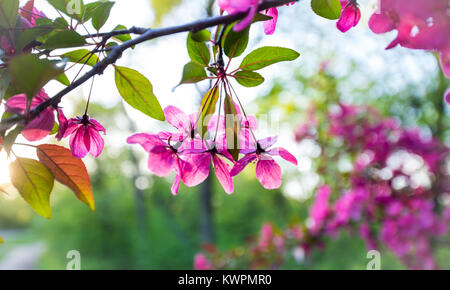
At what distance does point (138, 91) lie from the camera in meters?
0.27

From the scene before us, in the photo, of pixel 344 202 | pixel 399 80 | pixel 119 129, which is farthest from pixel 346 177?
pixel 119 129

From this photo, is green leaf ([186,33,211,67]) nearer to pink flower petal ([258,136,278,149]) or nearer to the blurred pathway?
pink flower petal ([258,136,278,149])

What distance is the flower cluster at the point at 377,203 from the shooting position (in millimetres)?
1665

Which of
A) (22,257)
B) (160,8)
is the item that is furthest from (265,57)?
(22,257)

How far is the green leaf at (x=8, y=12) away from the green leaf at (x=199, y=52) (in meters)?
0.12

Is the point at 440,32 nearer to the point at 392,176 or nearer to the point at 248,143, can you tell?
the point at 248,143

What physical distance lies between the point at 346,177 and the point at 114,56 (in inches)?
69.8

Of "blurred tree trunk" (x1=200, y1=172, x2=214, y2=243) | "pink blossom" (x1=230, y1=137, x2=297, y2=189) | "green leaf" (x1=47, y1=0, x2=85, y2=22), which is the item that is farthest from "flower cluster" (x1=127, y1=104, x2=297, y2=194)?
"blurred tree trunk" (x1=200, y1=172, x2=214, y2=243)

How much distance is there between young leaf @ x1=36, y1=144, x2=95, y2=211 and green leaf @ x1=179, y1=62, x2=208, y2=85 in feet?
0.34

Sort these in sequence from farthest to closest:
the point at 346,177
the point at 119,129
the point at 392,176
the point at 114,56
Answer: the point at 119,129
the point at 346,177
the point at 392,176
the point at 114,56

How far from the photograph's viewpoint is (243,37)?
0.24 m

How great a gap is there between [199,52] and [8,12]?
13cm
